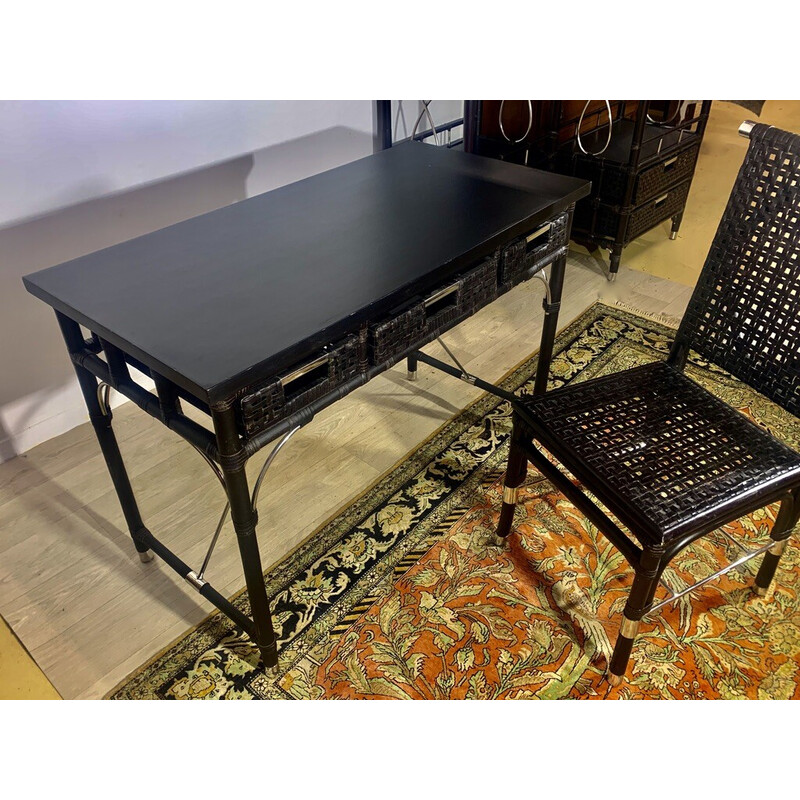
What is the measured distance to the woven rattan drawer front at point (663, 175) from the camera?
2942 mm

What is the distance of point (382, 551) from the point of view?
1.90 metres

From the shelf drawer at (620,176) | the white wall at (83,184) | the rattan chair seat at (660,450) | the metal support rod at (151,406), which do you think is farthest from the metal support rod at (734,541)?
the white wall at (83,184)

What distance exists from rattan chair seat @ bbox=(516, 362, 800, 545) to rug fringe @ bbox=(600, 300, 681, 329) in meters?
1.15

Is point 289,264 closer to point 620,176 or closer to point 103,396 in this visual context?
point 103,396

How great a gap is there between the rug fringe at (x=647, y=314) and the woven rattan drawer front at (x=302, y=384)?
5.93ft

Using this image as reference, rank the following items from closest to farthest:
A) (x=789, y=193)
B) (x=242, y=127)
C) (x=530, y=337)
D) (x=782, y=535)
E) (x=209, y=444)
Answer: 1. (x=209, y=444)
2. (x=789, y=193)
3. (x=782, y=535)
4. (x=242, y=127)
5. (x=530, y=337)

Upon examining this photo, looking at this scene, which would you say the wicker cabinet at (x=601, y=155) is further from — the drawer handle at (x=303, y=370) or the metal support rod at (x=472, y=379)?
the drawer handle at (x=303, y=370)

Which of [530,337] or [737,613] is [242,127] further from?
[737,613]

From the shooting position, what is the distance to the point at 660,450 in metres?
1.55

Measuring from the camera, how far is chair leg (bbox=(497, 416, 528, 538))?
1762mm

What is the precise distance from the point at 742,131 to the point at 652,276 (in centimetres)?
166

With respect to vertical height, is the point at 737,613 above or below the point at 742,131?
below

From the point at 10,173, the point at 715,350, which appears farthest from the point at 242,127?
the point at 715,350

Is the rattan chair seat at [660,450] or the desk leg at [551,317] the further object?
the desk leg at [551,317]
